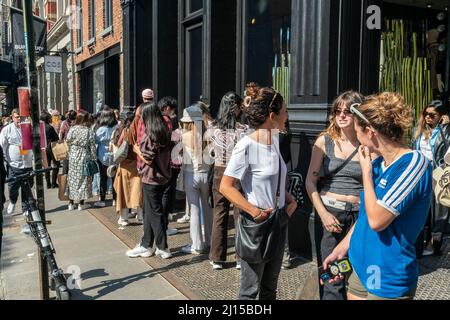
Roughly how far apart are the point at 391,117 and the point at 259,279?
148 centimetres

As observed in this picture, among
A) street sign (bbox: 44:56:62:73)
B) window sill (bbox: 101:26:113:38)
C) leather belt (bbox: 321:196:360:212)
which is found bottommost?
leather belt (bbox: 321:196:360:212)

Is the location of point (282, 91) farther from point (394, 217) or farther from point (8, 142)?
point (8, 142)

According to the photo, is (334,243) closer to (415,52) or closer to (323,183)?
(323,183)

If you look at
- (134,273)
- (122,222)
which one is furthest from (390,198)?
(122,222)

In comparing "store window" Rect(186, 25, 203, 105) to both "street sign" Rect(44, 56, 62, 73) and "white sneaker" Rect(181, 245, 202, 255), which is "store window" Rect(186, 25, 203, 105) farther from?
"street sign" Rect(44, 56, 62, 73)

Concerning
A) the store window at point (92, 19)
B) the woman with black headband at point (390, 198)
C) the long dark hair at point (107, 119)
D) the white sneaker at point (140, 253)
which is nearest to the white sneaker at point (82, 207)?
the long dark hair at point (107, 119)

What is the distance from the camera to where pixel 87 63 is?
16.1 m

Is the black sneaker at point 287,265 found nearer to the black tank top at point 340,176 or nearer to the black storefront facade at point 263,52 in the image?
the black storefront facade at point 263,52

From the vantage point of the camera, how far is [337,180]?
319 centimetres

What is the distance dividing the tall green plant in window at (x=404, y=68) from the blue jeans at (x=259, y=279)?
4190mm

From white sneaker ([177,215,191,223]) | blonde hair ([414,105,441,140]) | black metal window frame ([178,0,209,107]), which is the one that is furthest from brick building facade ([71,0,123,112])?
blonde hair ([414,105,441,140])

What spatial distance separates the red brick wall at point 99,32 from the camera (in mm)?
11367

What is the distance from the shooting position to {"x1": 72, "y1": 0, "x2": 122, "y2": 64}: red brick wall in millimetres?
11367

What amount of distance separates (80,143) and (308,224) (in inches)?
202
